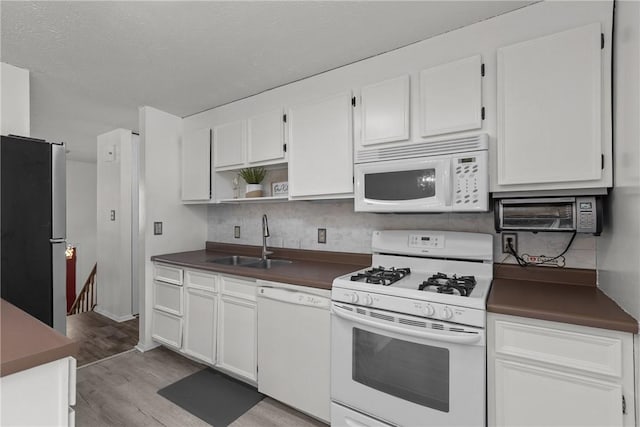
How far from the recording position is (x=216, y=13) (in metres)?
1.67

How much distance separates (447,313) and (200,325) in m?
1.94

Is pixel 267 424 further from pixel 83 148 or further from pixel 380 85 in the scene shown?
pixel 83 148

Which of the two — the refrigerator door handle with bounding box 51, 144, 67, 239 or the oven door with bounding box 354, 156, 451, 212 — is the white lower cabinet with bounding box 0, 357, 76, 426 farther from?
the oven door with bounding box 354, 156, 451, 212

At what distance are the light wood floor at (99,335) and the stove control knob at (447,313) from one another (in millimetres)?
3014

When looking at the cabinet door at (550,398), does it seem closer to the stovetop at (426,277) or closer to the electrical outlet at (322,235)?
the stovetop at (426,277)

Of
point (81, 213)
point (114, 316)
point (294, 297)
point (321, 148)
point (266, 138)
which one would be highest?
point (266, 138)

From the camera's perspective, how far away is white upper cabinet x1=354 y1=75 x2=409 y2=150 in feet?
6.29

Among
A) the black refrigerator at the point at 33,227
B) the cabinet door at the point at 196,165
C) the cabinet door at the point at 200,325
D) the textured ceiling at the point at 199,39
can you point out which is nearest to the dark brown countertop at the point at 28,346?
the black refrigerator at the point at 33,227

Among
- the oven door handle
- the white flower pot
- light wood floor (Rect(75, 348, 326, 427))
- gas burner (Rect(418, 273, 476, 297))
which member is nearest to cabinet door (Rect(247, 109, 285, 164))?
the white flower pot

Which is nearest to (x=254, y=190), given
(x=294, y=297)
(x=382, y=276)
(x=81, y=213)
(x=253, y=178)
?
(x=253, y=178)

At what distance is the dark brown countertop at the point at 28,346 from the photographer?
837 mm

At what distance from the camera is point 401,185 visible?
187 cm

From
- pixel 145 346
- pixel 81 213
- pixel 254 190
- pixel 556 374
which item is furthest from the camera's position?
pixel 81 213

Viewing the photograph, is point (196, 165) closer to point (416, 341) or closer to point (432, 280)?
point (432, 280)
